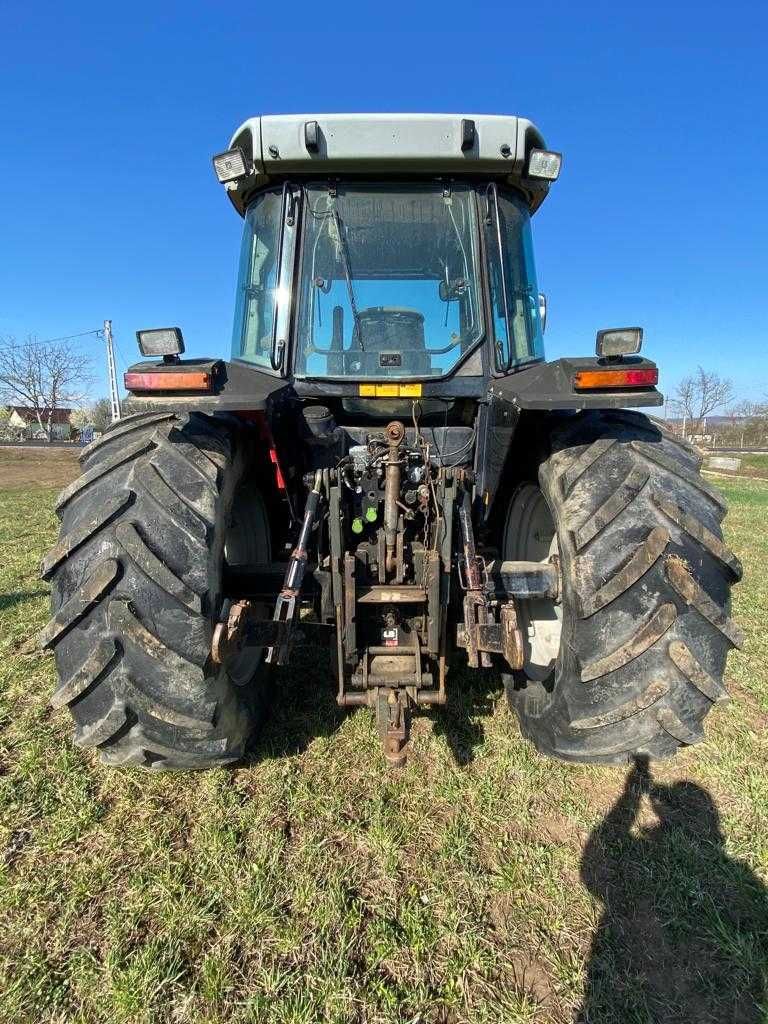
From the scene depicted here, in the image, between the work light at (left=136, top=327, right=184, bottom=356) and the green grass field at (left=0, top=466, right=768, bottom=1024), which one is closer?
the green grass field at (left=0, top=466, right=768, bottom=1024)

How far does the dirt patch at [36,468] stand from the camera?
17.6 m

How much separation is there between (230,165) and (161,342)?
109 cm

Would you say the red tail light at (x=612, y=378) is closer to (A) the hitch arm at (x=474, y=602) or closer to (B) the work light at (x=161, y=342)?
(A) the hitch arm at (x=474, y=602)

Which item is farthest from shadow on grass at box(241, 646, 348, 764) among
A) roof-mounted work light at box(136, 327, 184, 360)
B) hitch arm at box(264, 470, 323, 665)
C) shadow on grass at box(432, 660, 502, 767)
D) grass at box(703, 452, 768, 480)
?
grass at box(703, 452, 768, 480)

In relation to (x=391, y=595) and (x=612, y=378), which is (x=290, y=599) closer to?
(x=391, y=595)

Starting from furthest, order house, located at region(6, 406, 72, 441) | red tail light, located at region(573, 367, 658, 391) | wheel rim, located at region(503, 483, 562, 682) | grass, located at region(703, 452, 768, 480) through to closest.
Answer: house, located at region(6, 406, 72, 441)
grass, located at region(703, 452, 768, 480)
wheel rim, located at region(503, 483, 562, 682)
red tail light, located at region(573, 367, 658, 391)

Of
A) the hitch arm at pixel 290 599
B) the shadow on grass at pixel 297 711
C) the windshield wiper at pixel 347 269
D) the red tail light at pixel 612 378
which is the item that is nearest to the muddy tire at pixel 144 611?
the hitch arm at pixel 290 599

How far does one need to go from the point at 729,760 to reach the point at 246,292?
3326 mm

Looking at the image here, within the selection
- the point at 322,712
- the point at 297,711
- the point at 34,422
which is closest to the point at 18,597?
the point at 297,711

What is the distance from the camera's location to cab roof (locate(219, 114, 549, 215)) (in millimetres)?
2598

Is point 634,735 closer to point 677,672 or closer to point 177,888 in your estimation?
point 677,672

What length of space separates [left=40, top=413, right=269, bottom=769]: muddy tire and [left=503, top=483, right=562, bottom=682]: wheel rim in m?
1.62

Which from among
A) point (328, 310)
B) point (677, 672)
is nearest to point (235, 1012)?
point (677, 672)

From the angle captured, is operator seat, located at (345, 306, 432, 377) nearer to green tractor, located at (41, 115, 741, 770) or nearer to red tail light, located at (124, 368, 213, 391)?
green tractor, located at (41, 115, 741, 770)
